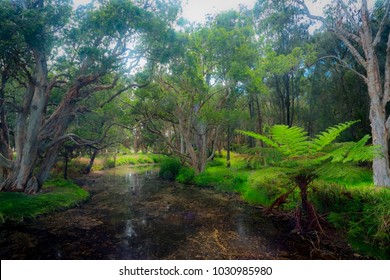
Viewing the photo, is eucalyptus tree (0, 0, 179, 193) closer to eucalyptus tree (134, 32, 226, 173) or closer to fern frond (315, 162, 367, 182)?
eucalyptus tree (134, 32, 226, 173)

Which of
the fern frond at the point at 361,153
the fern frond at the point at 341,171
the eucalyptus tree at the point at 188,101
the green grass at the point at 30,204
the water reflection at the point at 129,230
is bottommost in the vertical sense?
the water reflection at the point at 129,230

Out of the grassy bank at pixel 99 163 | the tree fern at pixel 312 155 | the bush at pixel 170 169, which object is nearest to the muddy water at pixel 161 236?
the tree fern at pixel 312 155

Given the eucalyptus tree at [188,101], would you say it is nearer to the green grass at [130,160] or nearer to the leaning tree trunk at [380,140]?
the leaning tree trunk at [380,140]

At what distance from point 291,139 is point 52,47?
1105 centimetres

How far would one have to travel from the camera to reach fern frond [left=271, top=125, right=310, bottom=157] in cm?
736

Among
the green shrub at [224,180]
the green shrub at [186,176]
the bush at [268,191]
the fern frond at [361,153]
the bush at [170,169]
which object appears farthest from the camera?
the bush at [170,169]

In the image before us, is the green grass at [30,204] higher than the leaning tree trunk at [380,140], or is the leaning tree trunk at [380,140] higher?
the leaning tree trunk at [380,140]

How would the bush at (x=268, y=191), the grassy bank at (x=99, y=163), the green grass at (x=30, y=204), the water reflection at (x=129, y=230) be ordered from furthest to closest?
the grassy bank at (x=99, y=163) → the bush at (x=268, y=191) → the green grass at (x=30, y=204) → the water reflection at (x=129, y=230)

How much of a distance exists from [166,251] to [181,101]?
52.9 ft

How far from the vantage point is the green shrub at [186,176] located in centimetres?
2158

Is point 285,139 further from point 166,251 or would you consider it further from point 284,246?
point 166,251

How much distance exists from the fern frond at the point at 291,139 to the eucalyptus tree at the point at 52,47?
8009mm

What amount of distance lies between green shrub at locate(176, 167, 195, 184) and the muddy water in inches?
369

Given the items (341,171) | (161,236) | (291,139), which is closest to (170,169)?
(161,236)
